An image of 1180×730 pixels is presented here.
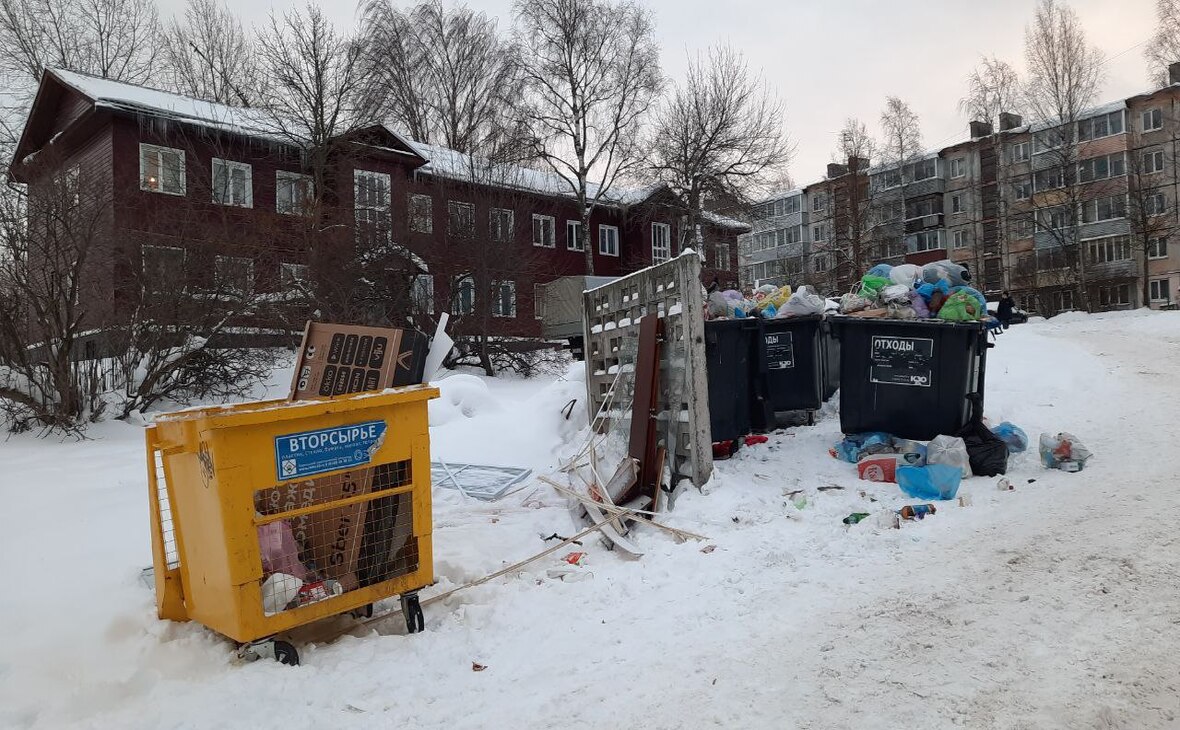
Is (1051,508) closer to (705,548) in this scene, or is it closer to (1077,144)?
(705,548)

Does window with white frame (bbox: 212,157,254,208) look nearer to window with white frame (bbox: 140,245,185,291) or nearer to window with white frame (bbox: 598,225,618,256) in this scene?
window with white frame (bbox: 140,245,185,291)

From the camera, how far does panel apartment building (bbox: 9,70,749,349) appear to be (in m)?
14.2

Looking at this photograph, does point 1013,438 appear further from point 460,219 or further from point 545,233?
point 545,233

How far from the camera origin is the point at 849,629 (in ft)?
10.4

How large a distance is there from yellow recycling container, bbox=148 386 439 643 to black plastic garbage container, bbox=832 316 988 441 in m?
4.22

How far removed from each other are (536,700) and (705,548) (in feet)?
6.22

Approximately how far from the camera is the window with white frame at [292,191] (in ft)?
66.3

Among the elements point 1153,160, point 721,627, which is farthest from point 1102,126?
point 721,627

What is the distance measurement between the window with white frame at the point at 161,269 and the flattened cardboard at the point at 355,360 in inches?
278

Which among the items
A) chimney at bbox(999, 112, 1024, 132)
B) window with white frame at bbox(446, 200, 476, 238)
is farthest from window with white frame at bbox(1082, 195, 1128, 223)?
window with white frame at bbox(446, 200, 476, 238)

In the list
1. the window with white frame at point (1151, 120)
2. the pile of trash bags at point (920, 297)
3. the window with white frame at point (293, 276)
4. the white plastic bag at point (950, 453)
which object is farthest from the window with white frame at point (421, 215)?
the window with white frame at point (1151, 120)

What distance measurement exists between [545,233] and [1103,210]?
32.1 meters

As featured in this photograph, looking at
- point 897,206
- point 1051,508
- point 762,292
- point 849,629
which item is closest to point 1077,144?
point 897,206

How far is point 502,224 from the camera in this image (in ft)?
64.4
